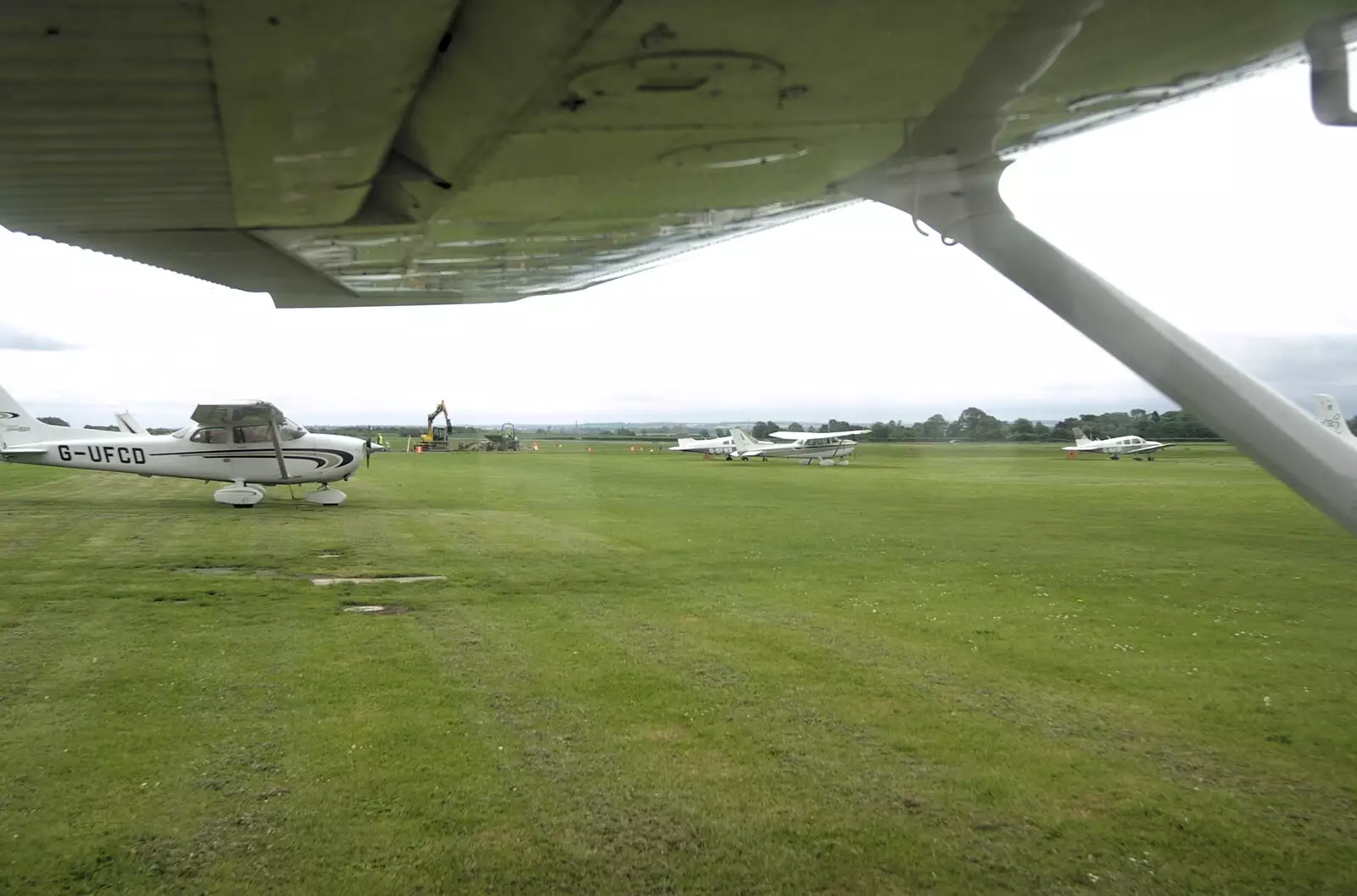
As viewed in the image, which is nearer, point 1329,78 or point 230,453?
point 1329,78

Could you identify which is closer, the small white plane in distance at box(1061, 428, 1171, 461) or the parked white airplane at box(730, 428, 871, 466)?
the parked white airplane at box(730, 428, 871, 466)

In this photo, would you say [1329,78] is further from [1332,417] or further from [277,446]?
[277,446]

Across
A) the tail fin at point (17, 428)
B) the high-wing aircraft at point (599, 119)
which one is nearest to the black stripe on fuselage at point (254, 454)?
the tail fin at point (17, 428)

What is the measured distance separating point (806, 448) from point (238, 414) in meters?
23.2

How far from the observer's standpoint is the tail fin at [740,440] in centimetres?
3647

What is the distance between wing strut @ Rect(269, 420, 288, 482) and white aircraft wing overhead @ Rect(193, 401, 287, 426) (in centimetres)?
8

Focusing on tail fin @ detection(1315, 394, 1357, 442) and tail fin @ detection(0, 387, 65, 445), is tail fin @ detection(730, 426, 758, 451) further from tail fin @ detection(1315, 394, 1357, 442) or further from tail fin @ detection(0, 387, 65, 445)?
tail fin @ detection(1315, 394, 1357, 442)

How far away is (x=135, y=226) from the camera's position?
1944mm

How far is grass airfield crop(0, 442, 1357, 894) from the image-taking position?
2809 millimetres

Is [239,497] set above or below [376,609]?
above

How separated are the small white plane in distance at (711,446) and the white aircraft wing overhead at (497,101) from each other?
3501 centimetres

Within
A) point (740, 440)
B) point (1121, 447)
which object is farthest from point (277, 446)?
point (1121, 447)

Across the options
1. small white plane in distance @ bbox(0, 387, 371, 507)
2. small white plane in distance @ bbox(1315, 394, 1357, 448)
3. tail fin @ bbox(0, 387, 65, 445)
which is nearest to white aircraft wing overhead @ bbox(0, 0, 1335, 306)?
small white plane in distance @ bbox(1315, 394, 1357, 448)

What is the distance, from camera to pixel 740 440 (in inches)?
1447
